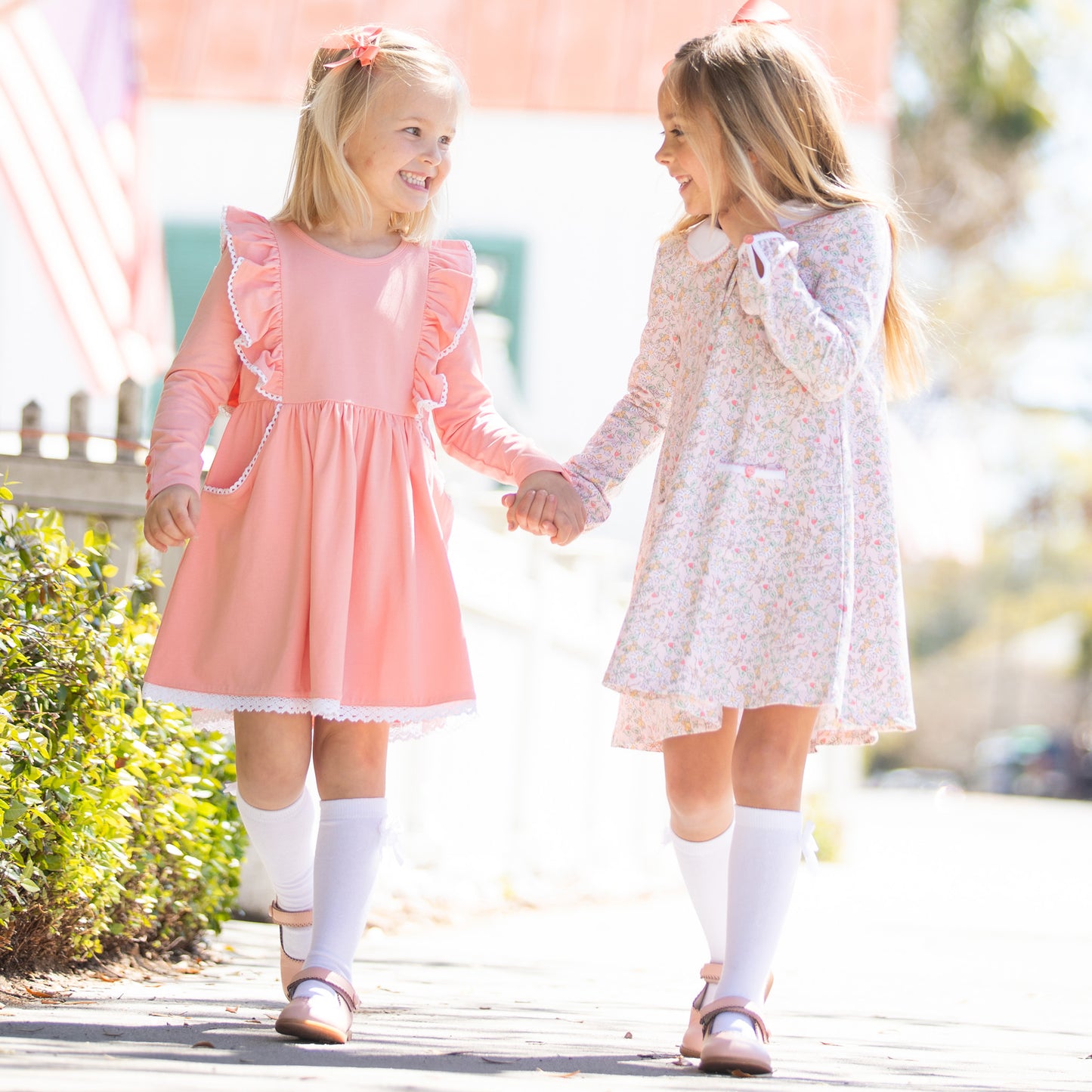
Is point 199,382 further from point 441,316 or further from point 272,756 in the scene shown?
point 272,756

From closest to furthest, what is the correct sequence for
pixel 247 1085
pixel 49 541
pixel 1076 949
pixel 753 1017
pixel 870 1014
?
pixel 247 1085, pixel 753 1017, pixel 49 541, pixel 870 1014, pixel 1076 949

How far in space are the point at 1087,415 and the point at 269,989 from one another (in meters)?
29.2

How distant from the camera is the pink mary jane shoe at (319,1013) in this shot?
269cm

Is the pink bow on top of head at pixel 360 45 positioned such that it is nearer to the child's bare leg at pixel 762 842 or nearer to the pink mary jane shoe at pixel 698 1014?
the child's bare leg at pixel 762 842

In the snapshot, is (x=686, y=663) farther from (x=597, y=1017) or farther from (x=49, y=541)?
(x=49, y=541)

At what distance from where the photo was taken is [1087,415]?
3048 centimetres

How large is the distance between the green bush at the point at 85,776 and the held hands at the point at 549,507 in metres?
0.91

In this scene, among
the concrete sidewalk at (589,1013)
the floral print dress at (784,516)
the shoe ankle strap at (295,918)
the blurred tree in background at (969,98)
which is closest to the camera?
the concrete sidewalk at (589,1013)

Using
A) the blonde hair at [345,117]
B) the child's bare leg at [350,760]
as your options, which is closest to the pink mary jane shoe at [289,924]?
the child's bare leg at [350,760]

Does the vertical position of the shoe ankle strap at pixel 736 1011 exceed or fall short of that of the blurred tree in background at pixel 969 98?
it falls short

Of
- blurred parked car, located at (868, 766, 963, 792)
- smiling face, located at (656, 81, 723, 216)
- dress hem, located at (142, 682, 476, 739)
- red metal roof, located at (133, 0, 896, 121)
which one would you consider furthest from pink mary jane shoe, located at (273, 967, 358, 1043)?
blurred parked car, located at (868, 766, 963, 792)

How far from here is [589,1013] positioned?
3.50 metres

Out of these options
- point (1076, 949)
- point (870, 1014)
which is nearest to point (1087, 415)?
point (1076, 949)

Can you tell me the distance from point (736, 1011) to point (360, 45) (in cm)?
189
